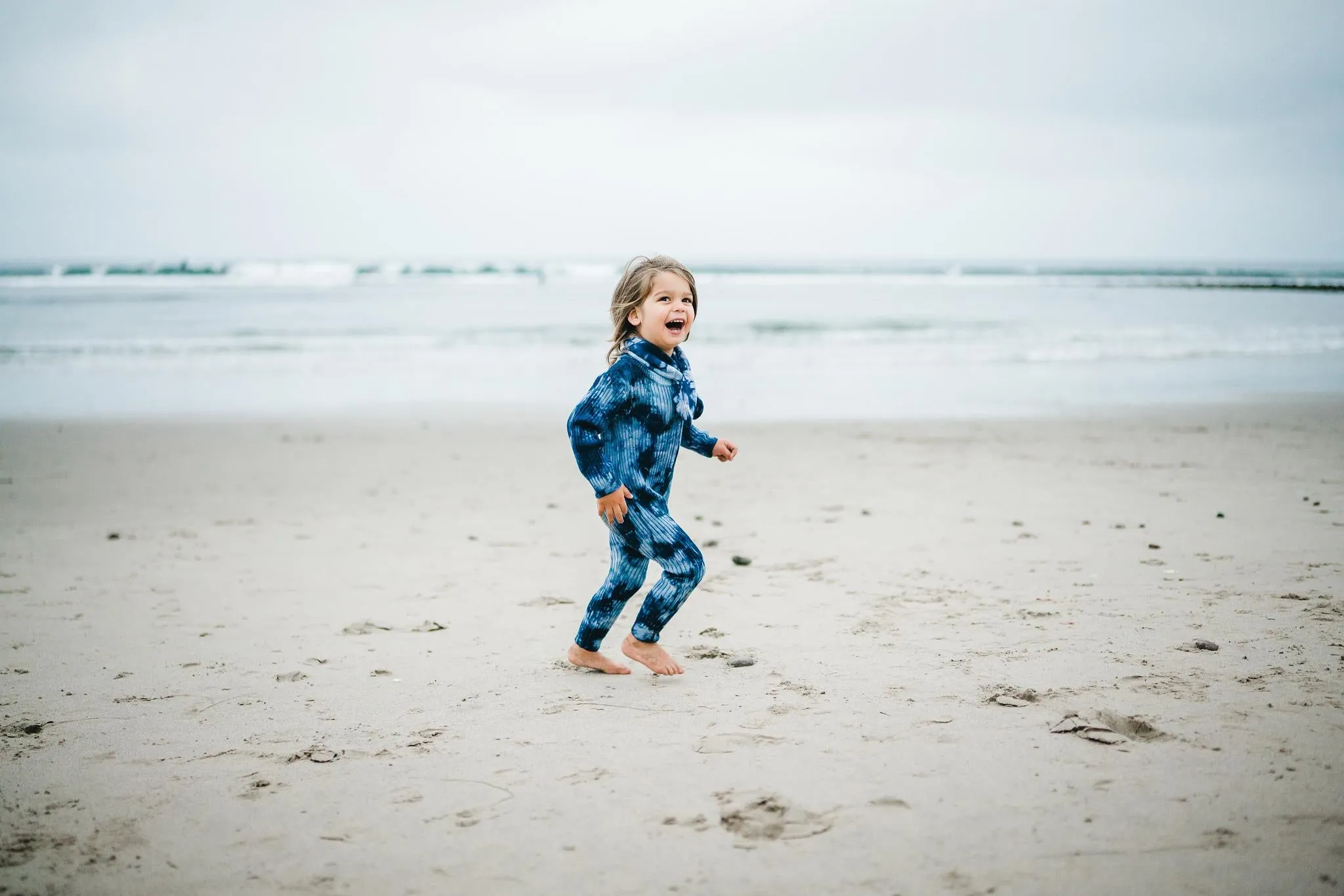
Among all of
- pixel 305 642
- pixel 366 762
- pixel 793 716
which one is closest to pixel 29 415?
pixel 305 642

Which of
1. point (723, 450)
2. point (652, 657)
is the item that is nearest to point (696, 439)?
point (723, 450)

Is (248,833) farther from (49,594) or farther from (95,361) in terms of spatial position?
(95,361)

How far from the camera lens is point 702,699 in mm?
3367

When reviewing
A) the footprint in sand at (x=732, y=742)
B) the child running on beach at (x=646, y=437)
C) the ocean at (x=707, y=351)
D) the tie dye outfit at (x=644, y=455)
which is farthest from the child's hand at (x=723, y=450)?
the ocean at (x=707, y=351)

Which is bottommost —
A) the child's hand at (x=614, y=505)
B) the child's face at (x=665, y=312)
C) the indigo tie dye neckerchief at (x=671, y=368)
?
the child's hand at (x=614, y=505)

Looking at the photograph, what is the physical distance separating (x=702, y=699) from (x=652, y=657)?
301 mm

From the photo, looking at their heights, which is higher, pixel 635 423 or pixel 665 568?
pixel 635 423

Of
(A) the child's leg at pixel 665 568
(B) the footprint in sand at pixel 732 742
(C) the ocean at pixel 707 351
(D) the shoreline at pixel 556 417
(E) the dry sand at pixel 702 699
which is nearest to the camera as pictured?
(E) the dry sand at pixel 702 699

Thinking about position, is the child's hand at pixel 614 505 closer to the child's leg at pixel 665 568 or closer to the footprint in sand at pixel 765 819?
the child's leg at pixel 665 568

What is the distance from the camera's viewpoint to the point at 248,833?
250 cm

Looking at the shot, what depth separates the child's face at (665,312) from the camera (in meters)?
3.42

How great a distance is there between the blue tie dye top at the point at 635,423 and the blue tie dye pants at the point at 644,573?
9 cm

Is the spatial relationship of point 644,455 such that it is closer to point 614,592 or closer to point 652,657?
point 614,592

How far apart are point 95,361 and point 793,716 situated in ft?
56.1
